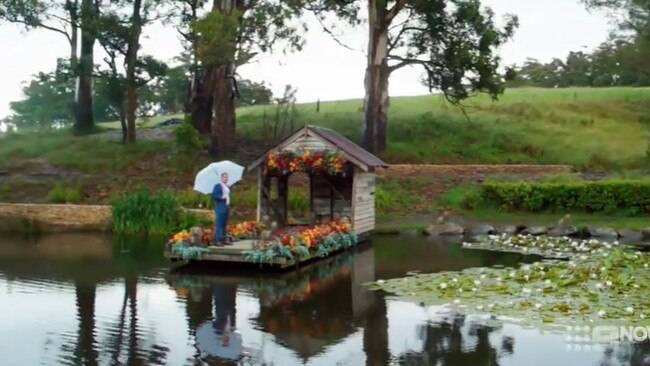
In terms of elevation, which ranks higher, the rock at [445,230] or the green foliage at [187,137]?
the green foliage at [187,137]

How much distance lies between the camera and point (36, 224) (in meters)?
21.9

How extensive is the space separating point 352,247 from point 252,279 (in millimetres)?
5015

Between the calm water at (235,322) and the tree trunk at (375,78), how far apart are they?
14.8 m

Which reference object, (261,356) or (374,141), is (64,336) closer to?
(261,356)

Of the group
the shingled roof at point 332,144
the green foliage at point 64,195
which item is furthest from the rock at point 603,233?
the green foliage at point 64,195

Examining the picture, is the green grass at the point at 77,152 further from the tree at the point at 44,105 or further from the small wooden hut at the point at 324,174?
the tree at the point at 44,105

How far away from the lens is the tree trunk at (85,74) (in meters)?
28.8

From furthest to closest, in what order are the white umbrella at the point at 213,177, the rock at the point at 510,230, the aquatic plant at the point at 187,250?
the rock at the point at 510,230, the white umbrella at the point at 213,177, the aquatic plant at the point at 187,250

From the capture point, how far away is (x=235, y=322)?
9922 mm

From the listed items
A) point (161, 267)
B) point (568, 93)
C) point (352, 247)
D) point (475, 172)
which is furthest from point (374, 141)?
point (568, 93)

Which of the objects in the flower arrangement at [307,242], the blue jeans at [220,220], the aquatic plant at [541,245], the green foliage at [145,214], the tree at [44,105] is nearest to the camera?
the flower arrangement at [307,242]

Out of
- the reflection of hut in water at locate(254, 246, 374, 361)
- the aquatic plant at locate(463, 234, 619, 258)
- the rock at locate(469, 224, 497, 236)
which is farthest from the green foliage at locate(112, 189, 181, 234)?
the rock at locate(469, 224, 497, 236)

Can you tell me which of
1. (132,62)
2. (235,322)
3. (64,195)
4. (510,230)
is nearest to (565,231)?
(510,230)

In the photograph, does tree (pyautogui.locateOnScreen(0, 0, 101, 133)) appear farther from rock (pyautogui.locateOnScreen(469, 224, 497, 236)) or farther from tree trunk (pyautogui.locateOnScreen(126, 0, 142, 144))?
rock (pyautogui.locateOnScreen(469, 224, 497, 236))
